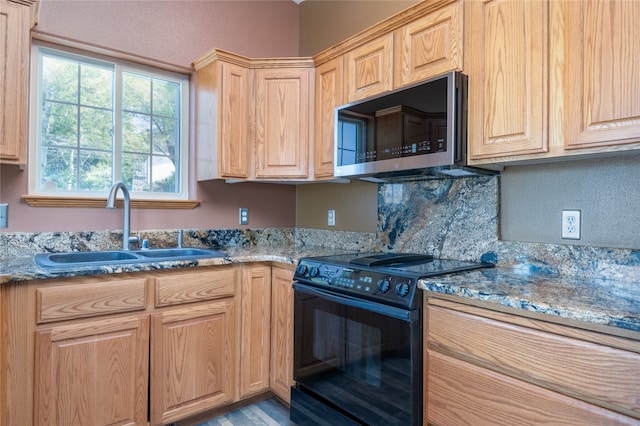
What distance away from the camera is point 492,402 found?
122 cm

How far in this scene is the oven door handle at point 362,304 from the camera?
4.73ft

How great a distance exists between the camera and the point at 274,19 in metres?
3.07

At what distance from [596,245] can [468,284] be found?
618mm

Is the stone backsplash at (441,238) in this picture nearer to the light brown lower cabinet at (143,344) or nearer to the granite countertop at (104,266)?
the granite countertop at (104,266)

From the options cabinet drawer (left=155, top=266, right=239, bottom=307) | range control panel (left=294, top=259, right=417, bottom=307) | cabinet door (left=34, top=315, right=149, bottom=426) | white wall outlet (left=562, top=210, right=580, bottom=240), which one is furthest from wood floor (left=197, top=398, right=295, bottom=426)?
white wall outlet (left=562, top=210, right=580, bottom=240)

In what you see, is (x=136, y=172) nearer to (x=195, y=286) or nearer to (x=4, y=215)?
(x=4, y=215)

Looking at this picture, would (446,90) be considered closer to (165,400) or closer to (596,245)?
(596,245)

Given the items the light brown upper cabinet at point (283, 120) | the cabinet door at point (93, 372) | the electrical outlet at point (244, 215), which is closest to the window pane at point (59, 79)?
the light brown upper cabinet at point (283, 120)

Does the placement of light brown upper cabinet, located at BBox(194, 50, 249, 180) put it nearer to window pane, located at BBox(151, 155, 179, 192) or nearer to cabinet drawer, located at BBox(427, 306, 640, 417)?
window pane, located at BBox(151, 155, 179, 192)

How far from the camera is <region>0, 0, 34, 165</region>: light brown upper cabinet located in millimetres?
1726

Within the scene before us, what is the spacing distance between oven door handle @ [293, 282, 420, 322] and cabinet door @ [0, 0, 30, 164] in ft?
4.84

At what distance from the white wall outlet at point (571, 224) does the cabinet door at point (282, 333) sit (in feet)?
4.37

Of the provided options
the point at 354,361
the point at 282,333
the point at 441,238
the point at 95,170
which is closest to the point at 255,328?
the point at 282,333

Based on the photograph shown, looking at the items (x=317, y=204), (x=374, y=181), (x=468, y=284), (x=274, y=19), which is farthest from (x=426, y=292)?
Answer: (x=274, y=19)
